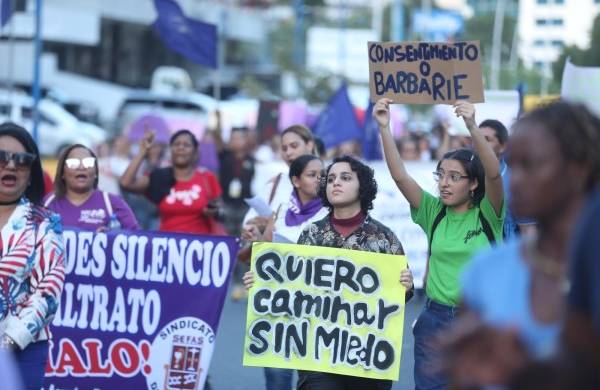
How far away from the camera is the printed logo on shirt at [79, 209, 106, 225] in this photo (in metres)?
8.48

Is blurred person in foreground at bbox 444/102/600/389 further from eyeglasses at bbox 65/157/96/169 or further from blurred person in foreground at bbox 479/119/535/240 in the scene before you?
eyeglasses at bbox 65/157/96/169

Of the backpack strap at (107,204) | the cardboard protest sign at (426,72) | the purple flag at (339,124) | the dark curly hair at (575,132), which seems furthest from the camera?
the purple flag at (339,124)

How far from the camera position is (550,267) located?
3023mm

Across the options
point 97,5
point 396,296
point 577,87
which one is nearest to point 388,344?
point 396,296

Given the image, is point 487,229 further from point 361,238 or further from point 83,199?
point 83,199

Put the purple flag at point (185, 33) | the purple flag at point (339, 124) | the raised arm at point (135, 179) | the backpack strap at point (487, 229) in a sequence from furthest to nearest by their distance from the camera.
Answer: the purple flag at point (185, 33)
the purple flag at point (339, 124)
the raised arm at point (135, 179)
the backpack strap at point (487, 229)

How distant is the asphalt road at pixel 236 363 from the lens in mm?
9570

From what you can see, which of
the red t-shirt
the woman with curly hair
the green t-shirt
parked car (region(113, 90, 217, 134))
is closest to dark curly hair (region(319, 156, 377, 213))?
the woman with curly hair

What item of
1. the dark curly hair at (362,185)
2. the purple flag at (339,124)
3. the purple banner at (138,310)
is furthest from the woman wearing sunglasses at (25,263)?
the purple flag at (339,124)

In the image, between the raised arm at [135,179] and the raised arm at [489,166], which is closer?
the raised arm at [489,166]

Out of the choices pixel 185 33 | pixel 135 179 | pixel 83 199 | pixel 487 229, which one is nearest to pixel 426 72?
pixel 487 229

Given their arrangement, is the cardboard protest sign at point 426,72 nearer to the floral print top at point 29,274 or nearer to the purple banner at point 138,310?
the purple banner at point 138,310

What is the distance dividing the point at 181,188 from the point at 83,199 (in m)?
1.38

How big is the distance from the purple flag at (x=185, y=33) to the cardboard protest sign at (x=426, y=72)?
333 inches
